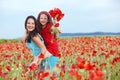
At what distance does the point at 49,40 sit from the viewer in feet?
24.2

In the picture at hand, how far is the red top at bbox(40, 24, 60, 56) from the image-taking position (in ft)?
23.9

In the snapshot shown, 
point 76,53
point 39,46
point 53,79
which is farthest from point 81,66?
point 76,53

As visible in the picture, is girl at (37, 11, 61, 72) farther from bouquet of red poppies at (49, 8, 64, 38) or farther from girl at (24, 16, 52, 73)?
bouquet of red poppies at (49, 8, 64, 38)

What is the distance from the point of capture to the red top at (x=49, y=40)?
7.27m

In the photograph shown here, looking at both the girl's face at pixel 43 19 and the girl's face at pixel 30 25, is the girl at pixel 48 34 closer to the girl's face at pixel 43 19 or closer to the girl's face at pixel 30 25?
the girl's face at pixel 43 19

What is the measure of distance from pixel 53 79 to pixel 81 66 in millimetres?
991

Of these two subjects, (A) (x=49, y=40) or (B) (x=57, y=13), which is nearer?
(B) (x=57, y=13)

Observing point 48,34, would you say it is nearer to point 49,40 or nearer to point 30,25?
point 49,40

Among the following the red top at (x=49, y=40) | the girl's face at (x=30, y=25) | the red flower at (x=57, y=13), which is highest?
the red flower at (x=57, y=13)

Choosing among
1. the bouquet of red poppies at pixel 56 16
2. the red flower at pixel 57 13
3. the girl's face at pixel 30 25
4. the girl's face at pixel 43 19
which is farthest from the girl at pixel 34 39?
the red flower at pixel 57 13

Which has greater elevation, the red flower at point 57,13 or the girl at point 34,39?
the red flower at point 57,13

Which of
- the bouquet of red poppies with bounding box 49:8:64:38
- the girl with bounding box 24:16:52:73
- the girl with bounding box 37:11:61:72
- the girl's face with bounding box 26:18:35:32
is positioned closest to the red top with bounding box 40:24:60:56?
the girl with bounding box 37:11:61:72

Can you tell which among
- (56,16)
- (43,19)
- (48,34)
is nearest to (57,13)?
(56,16)

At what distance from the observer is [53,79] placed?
452 centimetres
